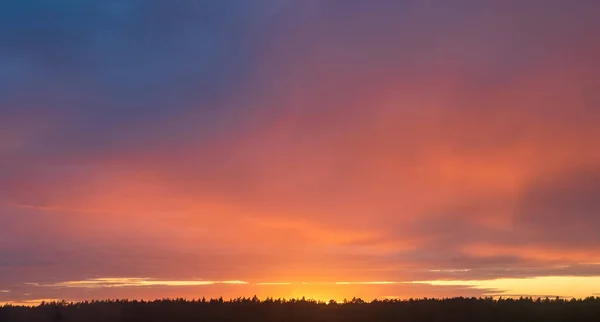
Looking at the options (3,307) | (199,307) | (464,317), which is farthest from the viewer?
(3,307)

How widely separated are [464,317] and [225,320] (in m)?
10.6

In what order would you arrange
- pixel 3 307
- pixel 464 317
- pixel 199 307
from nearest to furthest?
pixel 464 317 < pixel 199 307 < pixel 3 307

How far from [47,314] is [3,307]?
3.29 meters

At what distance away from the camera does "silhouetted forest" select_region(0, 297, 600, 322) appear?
109 feet

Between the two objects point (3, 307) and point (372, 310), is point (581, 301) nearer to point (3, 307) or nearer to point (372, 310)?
point (372, 310)

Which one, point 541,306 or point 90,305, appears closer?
point 541,306

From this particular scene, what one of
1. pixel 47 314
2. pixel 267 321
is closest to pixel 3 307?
pixel 47 314

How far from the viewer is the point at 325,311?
35000 millimetres

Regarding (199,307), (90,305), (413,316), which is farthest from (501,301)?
(90,305)

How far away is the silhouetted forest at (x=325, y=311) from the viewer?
109 feet

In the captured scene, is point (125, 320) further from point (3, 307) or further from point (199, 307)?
point (3, 307)

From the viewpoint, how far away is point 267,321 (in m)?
34.3

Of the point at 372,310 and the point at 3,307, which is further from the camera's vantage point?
the point at 3,307

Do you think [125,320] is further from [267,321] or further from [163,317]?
[267,321]
